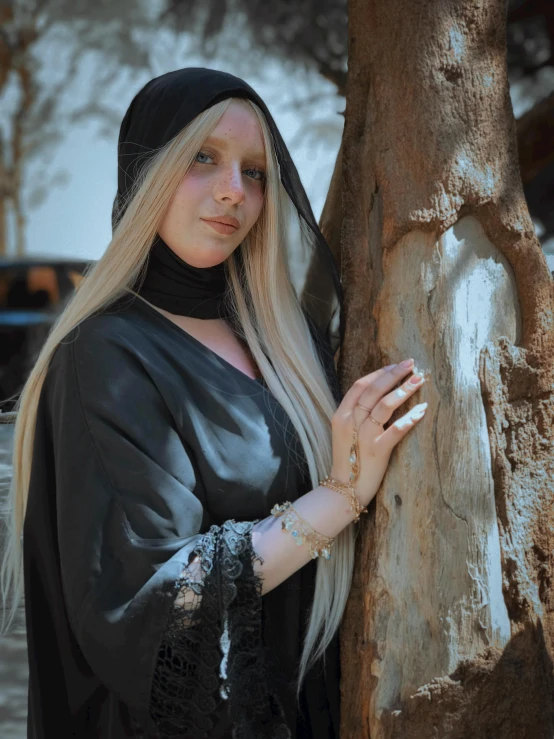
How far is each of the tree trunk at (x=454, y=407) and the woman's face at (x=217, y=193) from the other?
1.00ft

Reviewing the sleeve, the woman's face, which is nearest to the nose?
the woman's face

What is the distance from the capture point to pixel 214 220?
199cm

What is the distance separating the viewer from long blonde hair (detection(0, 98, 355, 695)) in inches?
76.4

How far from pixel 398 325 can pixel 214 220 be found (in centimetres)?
50

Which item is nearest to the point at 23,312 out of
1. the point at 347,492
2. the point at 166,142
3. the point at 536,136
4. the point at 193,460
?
the point at 536,136

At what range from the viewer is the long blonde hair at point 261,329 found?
1.94 metres

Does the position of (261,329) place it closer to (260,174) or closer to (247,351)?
(247,351)

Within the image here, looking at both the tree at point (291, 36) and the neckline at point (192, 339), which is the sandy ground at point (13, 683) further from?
the tree at point (291, 36)

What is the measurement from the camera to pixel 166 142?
1952mm

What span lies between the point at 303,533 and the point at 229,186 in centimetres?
81

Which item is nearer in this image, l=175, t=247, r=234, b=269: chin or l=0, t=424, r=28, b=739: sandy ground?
l=175, t=247, r=234, b=269: chin

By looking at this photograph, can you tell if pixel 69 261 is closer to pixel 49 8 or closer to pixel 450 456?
pixel 49 8

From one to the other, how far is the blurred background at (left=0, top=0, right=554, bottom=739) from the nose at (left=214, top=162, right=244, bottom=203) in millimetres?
2419

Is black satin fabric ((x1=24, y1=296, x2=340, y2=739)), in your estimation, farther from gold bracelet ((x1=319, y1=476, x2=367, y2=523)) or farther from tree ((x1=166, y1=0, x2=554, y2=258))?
tree ((x1=166, y1=0, x2=554, y2=258))
